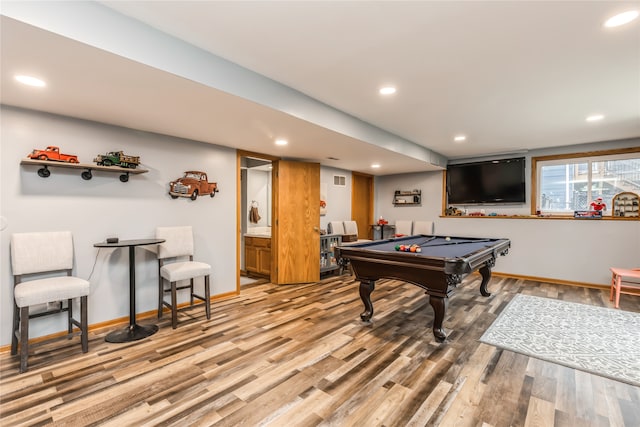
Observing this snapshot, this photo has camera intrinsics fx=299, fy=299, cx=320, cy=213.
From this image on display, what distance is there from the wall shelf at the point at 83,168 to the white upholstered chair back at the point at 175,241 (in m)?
0.71

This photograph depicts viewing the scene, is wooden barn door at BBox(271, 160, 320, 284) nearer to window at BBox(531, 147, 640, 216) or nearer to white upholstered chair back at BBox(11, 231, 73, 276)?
white upholstered chair back at BBox(11, 231, 73, 276)

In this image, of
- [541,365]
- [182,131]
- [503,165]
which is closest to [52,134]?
[182,131]

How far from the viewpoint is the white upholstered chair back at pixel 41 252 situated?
2.63 metres

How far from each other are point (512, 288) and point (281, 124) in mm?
4516

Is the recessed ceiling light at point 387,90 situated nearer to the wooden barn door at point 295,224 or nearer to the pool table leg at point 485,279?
the wooden barn door at point 295,224

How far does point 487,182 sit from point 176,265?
5.78 meters

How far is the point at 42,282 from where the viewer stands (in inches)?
103

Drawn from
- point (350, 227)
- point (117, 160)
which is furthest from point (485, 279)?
point (117, 160)

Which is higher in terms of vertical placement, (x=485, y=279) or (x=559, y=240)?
(x=559, y=240)

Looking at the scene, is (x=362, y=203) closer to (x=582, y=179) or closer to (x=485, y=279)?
(x=485, y=279)

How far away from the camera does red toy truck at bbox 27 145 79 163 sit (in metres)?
2.70

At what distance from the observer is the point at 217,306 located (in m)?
3.98

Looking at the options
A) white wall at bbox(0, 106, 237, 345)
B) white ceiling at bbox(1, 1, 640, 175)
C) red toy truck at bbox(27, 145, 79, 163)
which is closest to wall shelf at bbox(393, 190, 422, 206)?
white ceiling at bbox(1, 1, 640, 175)

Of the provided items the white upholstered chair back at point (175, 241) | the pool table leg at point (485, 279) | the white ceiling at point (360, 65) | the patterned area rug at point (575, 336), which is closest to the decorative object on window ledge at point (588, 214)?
the white ceiling at point (360, 65)
